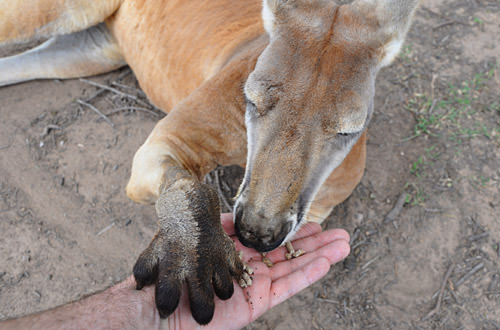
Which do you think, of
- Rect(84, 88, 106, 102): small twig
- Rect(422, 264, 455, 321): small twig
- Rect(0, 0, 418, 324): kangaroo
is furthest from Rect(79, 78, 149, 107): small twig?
Rect(422, 264, 455, 321): small twig

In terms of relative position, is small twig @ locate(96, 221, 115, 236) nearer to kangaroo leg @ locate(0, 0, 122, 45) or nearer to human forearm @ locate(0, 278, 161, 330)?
human forearm @ locate(0, 278, 161, 330)

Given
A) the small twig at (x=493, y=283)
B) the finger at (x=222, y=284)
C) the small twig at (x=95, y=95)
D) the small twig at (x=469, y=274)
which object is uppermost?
the finger at (x=222, y=284)

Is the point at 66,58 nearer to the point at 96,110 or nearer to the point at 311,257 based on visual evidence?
the point at 96,110

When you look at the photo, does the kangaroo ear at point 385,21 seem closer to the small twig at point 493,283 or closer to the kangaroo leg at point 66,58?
the small twig at point 493,283

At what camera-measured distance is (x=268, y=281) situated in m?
2.12

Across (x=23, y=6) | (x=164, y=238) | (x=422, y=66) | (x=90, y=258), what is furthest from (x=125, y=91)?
(x=422, y=66)

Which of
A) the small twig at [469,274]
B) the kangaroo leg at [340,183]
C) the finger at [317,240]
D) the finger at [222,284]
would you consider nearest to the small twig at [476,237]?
the small twig at [469,274]

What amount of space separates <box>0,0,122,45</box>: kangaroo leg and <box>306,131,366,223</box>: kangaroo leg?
2.53 meters

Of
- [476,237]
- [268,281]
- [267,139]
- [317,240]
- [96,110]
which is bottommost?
[476,237]

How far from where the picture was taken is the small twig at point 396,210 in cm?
322

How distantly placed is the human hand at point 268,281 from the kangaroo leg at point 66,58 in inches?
96.5

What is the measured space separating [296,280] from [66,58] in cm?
313

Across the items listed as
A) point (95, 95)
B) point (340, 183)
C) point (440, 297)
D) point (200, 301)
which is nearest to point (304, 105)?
point (200, 301)

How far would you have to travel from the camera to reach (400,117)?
3.80 meters
